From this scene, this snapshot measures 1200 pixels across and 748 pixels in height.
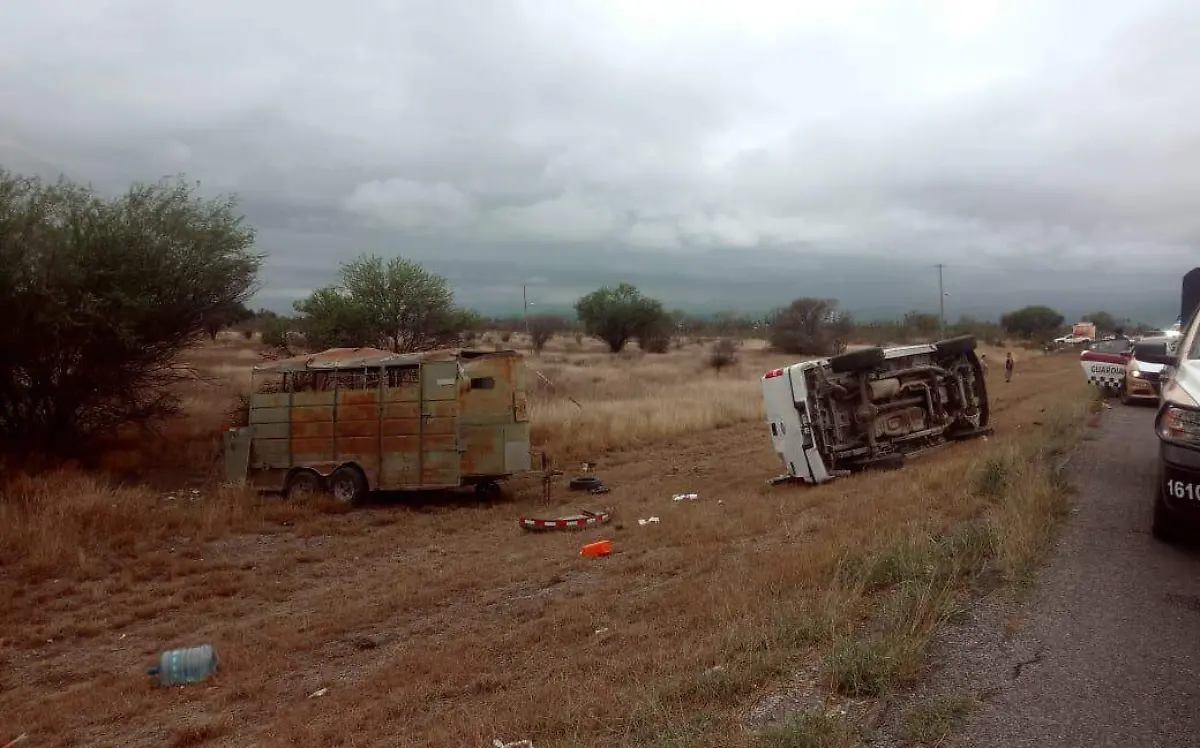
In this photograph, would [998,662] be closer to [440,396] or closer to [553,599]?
[553,599]

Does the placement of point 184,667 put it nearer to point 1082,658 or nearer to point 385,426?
point 1082,658

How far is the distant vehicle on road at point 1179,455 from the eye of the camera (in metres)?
5.89

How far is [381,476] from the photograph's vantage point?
49.9 feet

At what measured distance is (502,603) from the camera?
28.7 feet

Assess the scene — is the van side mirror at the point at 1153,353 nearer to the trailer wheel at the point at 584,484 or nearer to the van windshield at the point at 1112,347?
the trailer wheel at the point at 584,484

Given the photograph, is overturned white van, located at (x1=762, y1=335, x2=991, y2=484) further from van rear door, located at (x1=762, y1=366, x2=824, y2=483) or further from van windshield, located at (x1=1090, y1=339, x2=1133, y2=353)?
van windshield, located at (x1=1090, y1=339, x2=1133, y2=353)

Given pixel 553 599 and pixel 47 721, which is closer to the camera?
pixel 47 721

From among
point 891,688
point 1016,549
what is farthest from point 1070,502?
point 891,688

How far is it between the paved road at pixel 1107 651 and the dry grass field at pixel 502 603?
1.25 ft

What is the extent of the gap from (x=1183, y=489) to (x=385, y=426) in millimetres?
12129

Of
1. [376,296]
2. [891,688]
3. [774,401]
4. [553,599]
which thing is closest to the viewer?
[891,688]

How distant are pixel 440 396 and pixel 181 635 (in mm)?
6669

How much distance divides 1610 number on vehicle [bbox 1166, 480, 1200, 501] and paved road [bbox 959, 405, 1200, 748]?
1.54ft

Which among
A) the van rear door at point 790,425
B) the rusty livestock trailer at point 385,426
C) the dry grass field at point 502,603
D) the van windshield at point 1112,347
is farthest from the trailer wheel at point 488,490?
the van windshield at point 1112,347
